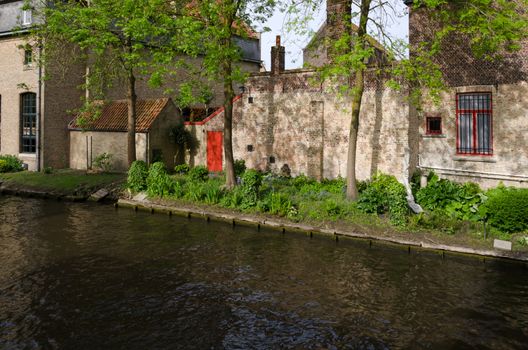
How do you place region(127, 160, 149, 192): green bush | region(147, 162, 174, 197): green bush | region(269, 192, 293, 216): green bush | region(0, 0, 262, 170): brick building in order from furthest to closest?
region(0, 0, 262, 170): brick building < region(127, 160, 149, 192): green bush < region(147, 162, 174, 197): green bush < region(269, 192, 293, 216): green bush

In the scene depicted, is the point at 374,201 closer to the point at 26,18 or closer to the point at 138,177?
the point at 138,177

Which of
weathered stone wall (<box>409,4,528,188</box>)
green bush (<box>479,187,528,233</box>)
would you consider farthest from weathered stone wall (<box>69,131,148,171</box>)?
green bush (<box>479,187,528,233</box>)

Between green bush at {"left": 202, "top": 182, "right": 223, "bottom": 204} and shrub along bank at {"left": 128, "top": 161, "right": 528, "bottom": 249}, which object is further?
green bush at {"left": 202, "top": 182, "right": 223, "bottom": 204}

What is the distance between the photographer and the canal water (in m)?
7.94

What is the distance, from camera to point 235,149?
78.9ft

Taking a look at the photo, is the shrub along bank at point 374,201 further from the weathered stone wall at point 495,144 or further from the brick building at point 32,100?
the brick building at point 32,100

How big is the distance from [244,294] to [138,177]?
38.6ft

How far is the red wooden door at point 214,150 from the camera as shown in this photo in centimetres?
2472

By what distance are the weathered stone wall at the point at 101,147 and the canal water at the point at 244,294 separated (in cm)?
1029

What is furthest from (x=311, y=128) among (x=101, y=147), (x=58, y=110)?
(x=58, y=110)

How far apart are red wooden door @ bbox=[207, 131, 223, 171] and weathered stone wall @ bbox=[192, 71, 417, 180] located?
38cm

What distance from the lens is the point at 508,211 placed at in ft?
42.9

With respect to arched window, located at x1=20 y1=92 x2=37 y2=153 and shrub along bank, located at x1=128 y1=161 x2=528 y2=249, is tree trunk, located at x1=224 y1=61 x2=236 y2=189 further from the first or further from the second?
arched window, located at x1=20 y1=92 x2=37 y2=153

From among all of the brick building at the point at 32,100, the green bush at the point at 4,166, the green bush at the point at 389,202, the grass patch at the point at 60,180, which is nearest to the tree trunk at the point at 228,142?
the green bush at the point at 389,202
